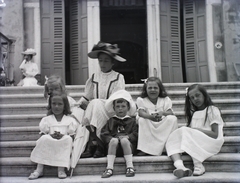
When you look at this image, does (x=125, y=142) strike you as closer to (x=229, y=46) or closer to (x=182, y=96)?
(x=182, y=96)

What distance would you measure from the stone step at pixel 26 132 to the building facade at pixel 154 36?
10.4 ft

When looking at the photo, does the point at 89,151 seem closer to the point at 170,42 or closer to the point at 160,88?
the point at 160,88

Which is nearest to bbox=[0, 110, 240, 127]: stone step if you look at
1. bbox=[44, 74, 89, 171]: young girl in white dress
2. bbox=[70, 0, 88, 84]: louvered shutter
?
bbox=[44, 74, 89, 171]: young girl in white dress

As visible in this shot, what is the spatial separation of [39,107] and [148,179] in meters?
2.20

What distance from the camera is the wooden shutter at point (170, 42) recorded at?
6984 millimetres

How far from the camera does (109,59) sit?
3.42 m

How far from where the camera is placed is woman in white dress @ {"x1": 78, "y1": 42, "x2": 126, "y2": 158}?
313cm

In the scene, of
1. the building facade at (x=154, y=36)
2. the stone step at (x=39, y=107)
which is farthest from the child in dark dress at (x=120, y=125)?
the building facade at (x=154, y=36)

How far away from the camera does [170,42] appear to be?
23.2 ft

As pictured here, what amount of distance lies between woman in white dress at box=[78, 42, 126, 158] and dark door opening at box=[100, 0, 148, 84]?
697 cm

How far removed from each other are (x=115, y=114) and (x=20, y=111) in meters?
1.65

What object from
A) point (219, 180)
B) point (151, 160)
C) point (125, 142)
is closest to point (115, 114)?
point (125, 142)

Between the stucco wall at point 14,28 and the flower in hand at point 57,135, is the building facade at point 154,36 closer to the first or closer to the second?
the stucco wall at point 14,28

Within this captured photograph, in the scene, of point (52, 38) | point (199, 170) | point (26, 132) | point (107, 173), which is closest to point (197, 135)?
point (199, 170)
